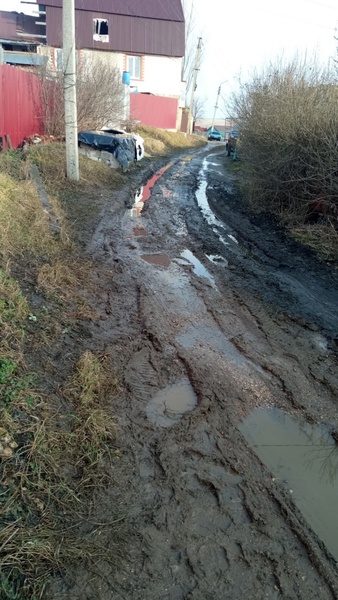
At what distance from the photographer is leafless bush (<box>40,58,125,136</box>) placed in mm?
14797

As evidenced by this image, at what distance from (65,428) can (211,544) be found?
4.41ft

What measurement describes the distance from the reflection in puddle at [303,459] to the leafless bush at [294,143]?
6.19m

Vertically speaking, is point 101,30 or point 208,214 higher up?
point 101,30

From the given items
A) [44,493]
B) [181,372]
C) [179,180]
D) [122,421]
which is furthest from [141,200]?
[44,493]

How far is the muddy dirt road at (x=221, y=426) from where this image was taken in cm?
242

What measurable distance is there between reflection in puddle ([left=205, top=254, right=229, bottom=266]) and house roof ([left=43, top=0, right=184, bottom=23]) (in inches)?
1368

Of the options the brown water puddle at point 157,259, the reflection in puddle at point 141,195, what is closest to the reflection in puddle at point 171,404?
the brown water puddle at point 157,259

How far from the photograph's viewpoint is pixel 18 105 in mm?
13117

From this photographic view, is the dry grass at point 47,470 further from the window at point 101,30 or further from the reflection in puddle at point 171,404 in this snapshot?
the window at point 101,30

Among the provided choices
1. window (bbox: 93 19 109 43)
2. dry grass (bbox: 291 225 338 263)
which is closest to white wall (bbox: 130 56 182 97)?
window (bbox: 93 19 109 43)

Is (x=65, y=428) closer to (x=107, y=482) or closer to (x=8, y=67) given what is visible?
(x=107, y=482)

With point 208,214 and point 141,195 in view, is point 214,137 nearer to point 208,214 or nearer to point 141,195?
point 141,195

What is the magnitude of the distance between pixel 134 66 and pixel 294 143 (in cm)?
3108

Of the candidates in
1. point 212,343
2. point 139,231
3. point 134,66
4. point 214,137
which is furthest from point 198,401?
point 214,137
